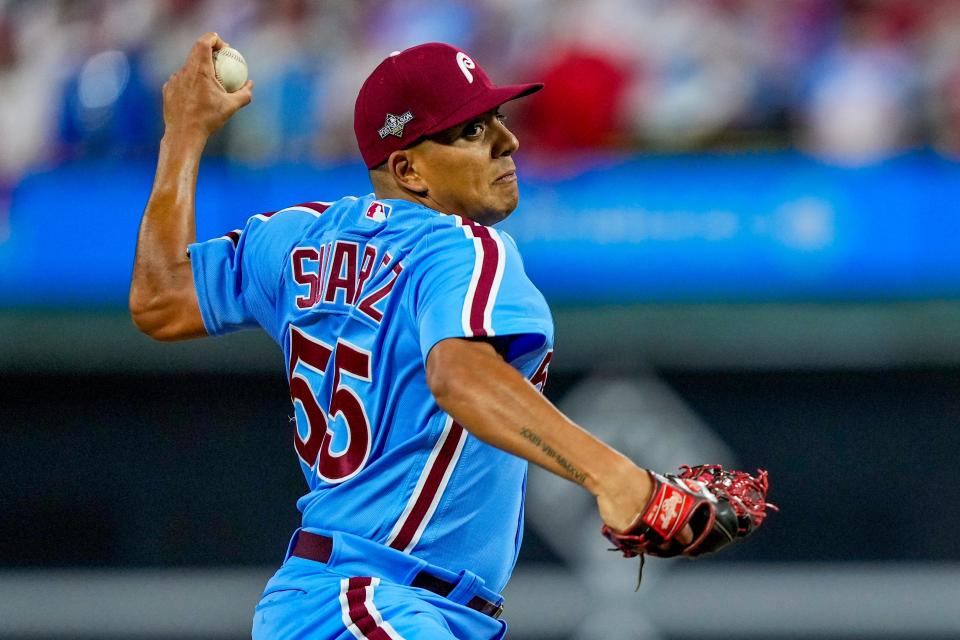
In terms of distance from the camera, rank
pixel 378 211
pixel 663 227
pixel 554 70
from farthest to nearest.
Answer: pixel 554 70 < pixel 663 227 < pixel 378 211

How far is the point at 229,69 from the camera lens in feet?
11.9

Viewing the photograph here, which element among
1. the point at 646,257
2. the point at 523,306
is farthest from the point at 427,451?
the point at 646,257

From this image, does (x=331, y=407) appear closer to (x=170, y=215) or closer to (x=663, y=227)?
(x=170, y=215)

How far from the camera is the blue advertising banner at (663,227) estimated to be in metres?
7.07

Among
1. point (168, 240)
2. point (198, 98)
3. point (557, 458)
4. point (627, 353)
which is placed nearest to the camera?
point (557, 458)

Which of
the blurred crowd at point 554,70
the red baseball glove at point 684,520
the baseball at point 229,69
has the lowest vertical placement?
the red baseball glove at point 684,520

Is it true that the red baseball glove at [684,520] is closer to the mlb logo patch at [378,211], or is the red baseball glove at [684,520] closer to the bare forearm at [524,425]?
the bare forearm at [524,425]

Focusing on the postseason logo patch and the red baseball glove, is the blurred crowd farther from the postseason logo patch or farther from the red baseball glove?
the red baseball glove

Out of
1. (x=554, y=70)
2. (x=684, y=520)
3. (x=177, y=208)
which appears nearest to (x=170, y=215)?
(x=177, y=208)

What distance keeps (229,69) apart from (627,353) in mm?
4045

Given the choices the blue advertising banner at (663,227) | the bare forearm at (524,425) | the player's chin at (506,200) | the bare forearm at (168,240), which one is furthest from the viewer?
the blue advertising banner at (663,227)

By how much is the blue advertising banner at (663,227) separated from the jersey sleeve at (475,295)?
4.29m

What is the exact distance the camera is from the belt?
297cm

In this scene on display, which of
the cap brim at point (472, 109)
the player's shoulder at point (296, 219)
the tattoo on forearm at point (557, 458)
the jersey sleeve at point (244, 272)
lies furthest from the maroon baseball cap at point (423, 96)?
the tattoo on forearm at point (557, 458)
